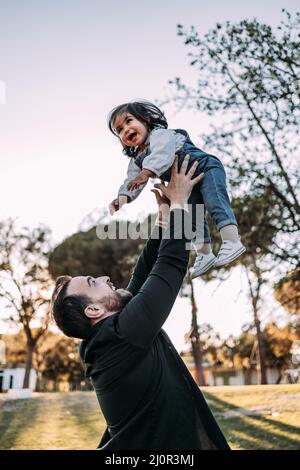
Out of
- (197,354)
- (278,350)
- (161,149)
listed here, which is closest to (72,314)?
(161,149)

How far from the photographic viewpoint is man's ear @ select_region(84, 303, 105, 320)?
2.66 metres

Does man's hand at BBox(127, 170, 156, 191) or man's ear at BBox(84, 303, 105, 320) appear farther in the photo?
man's hand at BBox(127, 170, 156, 191)

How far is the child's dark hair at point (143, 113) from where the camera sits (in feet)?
9.89

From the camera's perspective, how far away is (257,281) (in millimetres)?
11594

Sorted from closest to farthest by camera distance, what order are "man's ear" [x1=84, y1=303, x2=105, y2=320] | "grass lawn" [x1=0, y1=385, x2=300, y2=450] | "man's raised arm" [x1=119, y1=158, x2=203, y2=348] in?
1. "man's raised arm" [x1=119, y1=158, x2=203, y2=348]
2. "man's ear" [x1=84, y1=303, x2=105, y2=320]
3. "grass lawn" [x1=0, y1=385, x2=300, y2=450]

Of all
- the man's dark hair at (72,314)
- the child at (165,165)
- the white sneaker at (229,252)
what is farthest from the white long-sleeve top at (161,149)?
the man's dark hair at (72,314)

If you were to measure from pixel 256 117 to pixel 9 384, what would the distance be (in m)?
26.1

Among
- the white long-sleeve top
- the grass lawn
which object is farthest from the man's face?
the grass lawn

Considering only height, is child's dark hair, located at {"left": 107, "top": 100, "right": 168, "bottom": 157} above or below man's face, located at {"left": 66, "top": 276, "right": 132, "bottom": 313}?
above

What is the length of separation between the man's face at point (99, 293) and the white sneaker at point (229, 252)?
1.84 ft

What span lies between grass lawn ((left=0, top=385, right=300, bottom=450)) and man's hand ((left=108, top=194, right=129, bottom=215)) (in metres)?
6.97

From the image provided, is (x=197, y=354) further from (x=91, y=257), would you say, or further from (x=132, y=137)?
(x=132, y=137)

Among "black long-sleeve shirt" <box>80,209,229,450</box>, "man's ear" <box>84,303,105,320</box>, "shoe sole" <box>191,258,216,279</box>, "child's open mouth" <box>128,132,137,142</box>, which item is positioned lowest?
"black long-sleeve shirt" <box>80,209,229,450</box>

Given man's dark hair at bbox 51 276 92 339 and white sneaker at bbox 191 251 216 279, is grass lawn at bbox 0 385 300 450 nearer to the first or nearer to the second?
white sneaker at bbox 191 251 216 279
